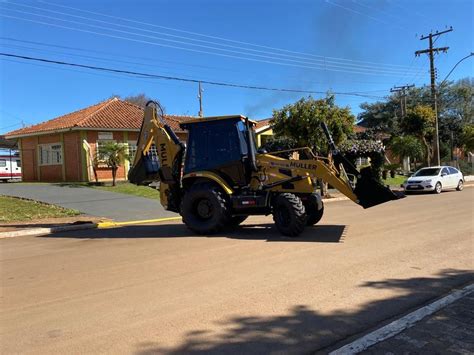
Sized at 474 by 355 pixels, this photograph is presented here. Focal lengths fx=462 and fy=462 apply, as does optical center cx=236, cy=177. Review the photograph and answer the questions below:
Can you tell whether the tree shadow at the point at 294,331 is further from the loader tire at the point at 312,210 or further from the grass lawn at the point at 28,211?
the grass lawn at the point at 28,211

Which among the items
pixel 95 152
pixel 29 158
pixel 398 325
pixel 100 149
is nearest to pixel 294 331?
pixel 398 325

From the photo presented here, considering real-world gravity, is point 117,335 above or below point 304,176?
below

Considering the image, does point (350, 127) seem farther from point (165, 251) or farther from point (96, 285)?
point (96, 285)

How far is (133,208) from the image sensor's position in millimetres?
17547

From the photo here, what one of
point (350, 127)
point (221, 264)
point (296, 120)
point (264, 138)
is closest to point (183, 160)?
point (221, 264)

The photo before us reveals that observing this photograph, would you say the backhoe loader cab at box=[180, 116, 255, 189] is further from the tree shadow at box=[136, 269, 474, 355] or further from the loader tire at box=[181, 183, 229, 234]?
the tree shadow at box=[136, 269, 474, 355]

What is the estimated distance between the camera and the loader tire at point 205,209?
10609 millimetres

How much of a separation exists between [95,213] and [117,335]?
12289mm

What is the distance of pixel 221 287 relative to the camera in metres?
6.07

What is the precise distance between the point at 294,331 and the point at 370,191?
617 centimetres

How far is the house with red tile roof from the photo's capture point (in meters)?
27.0

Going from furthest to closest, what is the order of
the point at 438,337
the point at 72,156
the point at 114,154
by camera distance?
the point at 72,156
the point at 114,154
the point at 438,337

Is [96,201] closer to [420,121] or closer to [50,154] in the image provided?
[50,154]

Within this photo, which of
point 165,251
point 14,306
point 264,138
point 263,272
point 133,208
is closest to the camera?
point 14,306
